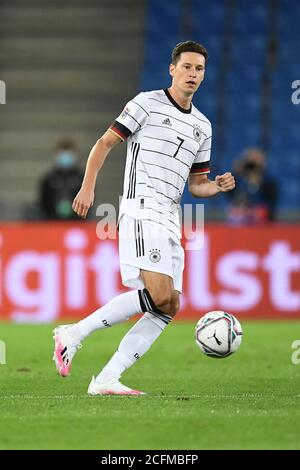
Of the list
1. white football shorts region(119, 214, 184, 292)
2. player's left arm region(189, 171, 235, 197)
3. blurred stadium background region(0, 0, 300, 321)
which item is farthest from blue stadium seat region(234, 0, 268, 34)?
white football shorts region(119, 214, 184, 292)

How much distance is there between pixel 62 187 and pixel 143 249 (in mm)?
7773

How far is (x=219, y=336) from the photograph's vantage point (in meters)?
7.43

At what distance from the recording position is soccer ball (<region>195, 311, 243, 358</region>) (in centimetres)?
741

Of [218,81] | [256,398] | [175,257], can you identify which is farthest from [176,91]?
[218,81]

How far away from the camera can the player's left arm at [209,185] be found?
7.26m

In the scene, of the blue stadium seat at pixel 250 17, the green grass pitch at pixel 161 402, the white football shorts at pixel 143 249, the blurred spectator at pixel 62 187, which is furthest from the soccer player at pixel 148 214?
the blue stadium seat at pixel 250 17

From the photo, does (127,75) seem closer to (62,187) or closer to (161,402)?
(62,187)

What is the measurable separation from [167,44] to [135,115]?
12.6 metres

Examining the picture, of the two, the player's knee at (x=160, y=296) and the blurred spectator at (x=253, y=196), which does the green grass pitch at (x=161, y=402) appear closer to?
the player's knee at (x=160, y=296)

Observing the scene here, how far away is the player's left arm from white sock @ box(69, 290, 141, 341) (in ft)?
2.87

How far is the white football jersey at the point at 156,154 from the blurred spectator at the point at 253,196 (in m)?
7.17

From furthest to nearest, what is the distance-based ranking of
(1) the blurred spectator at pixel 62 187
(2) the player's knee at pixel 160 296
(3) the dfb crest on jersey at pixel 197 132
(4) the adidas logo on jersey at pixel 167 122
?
1. (1) the blurred spectator at pixel 62 187
2. (3) the dfb crest on jersey at pixel 197 132
3. (4) the adidas logo on jersey at pixel 167 122
4. (2) the player's knee at pixel 160 296

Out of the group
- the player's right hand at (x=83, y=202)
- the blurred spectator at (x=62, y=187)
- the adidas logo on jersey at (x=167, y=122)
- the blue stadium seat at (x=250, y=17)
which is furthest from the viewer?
the blue stadium seat at (x=250, y=17)

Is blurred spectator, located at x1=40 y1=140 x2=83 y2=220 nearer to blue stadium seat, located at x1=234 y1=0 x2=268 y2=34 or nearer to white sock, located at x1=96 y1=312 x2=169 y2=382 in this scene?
blue stadium seat, located at x1=234 y1=0 x2=268 y2=34
